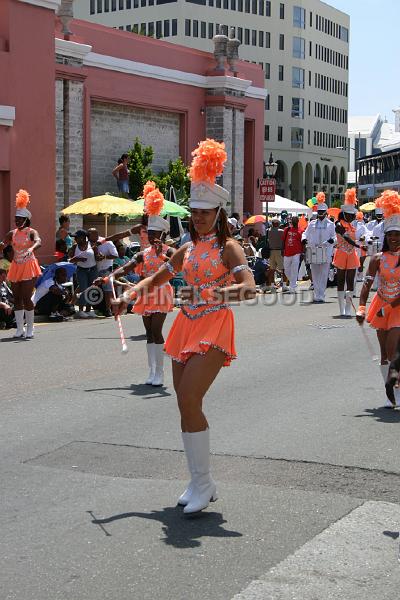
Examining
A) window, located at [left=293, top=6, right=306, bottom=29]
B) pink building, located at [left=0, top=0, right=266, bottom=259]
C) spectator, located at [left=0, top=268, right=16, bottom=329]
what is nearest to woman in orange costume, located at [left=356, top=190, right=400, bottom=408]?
spectator, located at [left=0, top=268, right=16, bottom=329]

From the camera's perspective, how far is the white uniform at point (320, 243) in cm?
2125

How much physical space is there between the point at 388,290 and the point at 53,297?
9.79 m

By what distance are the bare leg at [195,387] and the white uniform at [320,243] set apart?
1542 centimetres

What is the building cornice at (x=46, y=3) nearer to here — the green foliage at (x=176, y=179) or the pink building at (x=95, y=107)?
the pink building at (x=95, y=107)

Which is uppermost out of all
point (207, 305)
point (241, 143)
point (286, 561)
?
point (241, 143)

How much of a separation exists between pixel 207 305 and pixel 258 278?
762 inches

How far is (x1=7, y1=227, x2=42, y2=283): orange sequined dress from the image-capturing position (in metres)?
14.6

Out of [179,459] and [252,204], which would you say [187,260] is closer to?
[179,459]

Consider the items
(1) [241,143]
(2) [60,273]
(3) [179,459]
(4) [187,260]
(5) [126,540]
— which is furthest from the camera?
(1) [241,143]

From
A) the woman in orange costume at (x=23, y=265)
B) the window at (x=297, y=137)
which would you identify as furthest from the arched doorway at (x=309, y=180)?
the woman in orange costume at (x=23, y=265)

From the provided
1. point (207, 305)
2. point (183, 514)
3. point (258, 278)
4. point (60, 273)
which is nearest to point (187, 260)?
point (207, 305)

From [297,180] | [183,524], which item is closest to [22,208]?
[183,524]

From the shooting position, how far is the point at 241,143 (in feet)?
121

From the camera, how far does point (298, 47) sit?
303 ft
